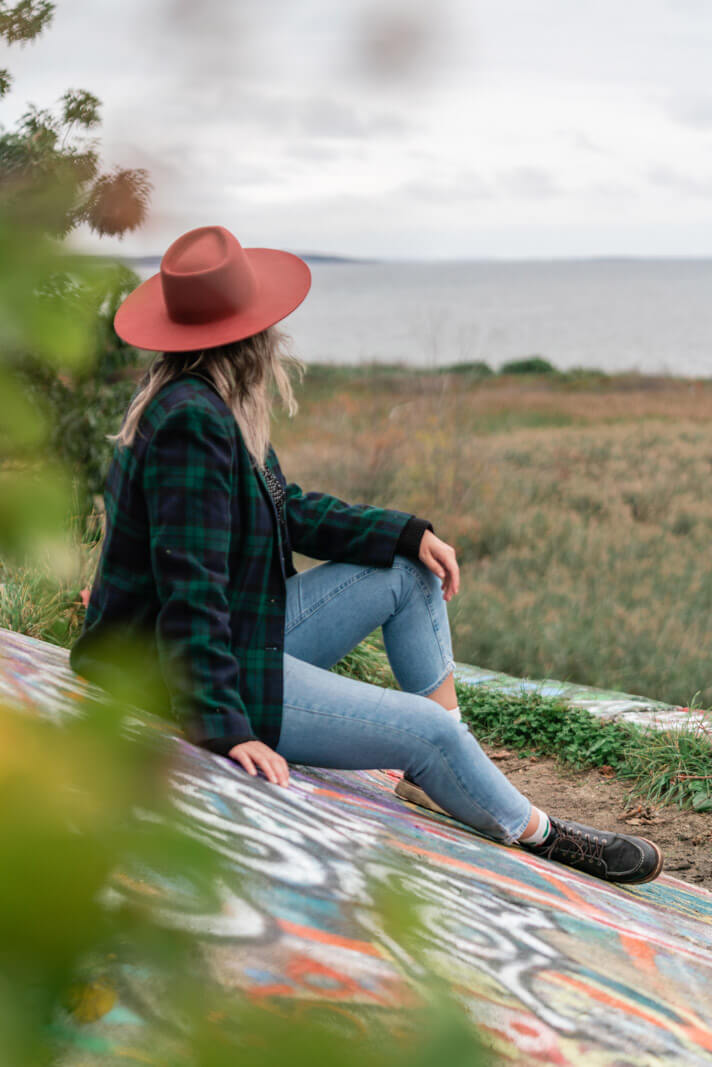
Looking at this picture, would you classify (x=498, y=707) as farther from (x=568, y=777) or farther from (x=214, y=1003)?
(x=214, y=1003)

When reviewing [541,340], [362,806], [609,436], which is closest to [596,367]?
[609,436]

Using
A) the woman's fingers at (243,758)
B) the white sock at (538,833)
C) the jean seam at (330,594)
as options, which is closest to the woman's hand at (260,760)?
the woman's fingers at (243,758)

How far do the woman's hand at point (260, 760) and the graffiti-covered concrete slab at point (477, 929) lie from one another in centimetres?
2

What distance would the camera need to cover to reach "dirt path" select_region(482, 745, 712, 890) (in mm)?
3314

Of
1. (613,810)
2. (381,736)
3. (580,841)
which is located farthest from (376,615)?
(613,810)

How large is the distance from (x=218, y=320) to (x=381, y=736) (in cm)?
102

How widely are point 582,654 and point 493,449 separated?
316 inches

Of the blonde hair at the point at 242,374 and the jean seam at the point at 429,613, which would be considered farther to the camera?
the jean seam at the point at 429,613

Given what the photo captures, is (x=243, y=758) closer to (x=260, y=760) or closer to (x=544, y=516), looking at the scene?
(x=260, y=760)

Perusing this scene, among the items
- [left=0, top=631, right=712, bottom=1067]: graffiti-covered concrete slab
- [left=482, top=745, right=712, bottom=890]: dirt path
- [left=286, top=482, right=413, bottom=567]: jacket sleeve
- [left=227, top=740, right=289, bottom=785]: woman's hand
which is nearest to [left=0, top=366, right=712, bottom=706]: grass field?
[left=482, top=745, right=712, bottom=890]: dirt path

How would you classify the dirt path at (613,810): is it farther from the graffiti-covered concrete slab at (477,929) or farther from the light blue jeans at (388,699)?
the light blue jeans at (388,699)

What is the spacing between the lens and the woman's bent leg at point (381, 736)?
221cm

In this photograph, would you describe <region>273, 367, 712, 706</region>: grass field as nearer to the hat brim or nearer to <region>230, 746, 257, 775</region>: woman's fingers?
the hat brim

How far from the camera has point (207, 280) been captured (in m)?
2.11
